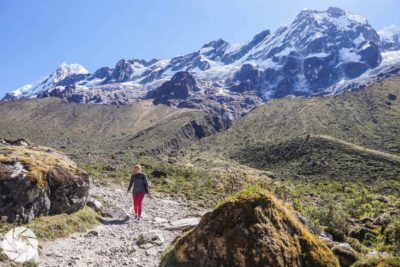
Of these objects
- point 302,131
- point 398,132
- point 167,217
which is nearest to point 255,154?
point 302,131

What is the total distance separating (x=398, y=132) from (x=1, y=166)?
144563 mm

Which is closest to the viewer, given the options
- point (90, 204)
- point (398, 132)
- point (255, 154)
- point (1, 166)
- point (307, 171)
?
point (1, 166)

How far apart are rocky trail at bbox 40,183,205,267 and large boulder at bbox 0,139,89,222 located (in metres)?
1.63

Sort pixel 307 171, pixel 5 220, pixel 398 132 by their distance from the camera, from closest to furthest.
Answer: pixel 5 220
pixel 307 171
pixel 398 132

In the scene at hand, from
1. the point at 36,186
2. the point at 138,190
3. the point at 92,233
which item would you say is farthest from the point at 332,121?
the point at 36,186

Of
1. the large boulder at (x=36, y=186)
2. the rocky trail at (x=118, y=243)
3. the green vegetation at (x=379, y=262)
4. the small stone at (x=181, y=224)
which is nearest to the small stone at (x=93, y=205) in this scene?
the rocky trail at (x=118, y=243)

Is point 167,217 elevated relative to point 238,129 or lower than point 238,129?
lower

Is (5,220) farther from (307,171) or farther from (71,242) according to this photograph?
(307,171)

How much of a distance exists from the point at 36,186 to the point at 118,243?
377 cm

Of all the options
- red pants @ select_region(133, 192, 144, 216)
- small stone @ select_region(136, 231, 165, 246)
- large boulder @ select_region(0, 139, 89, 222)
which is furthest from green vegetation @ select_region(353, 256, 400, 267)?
large boulder @ select_region(0, 139, 89, 222)

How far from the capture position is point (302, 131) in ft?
487

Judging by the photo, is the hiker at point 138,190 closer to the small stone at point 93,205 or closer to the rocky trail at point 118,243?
the rocky trail at point 118,243

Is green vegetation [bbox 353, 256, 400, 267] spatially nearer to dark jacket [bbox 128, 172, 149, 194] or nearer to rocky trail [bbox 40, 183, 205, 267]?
rocky trail [bbox 40, 183, 205, 267]

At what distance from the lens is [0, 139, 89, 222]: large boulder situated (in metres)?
14.6
